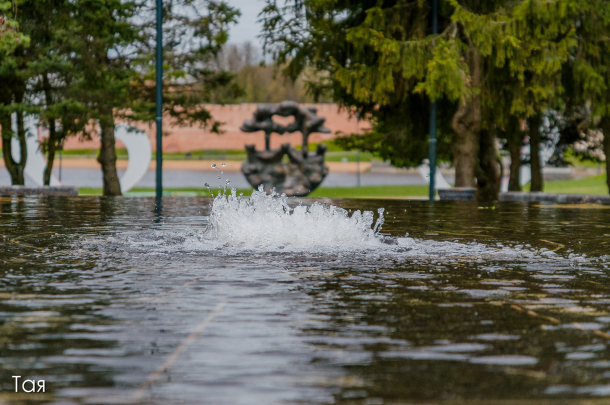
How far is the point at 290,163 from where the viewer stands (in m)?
38.1

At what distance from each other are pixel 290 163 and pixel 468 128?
8.76 m

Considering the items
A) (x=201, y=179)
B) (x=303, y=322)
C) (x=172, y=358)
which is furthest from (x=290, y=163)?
(x=201, y=179)

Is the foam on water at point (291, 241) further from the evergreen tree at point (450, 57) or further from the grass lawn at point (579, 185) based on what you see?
the grass lawn at point (579, 185)

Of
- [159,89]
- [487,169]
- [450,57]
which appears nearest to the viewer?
[159,89]

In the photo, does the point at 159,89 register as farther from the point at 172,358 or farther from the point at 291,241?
Answer: the point at 172,358

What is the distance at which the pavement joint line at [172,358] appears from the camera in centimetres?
456

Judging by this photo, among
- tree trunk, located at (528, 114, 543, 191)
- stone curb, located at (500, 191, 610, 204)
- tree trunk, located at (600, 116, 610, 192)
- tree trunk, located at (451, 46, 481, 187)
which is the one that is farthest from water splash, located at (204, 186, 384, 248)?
tree trunk, located at (528, 114, 543, 191)

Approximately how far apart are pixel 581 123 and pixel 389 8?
14405 millimetres

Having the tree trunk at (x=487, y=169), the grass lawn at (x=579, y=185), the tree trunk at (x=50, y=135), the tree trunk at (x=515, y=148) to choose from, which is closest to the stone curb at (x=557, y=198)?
the tree trunk at (x=487, y=169)

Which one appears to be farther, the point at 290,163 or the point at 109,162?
the point at 109,162

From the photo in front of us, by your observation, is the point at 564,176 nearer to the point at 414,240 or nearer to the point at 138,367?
the point at 414,240

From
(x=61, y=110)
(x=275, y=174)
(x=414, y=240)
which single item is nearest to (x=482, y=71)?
(x=275, y=174)

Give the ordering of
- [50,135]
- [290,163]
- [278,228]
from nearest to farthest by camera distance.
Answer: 1. [278,228]
2. [290,163]
3. [50,135]

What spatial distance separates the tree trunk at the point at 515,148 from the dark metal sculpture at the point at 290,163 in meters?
7.43
